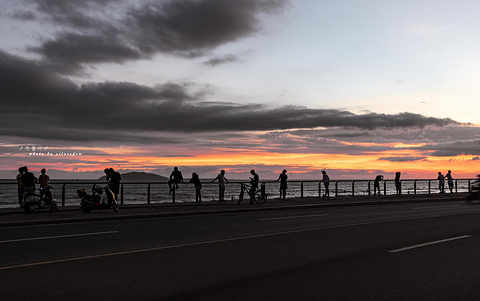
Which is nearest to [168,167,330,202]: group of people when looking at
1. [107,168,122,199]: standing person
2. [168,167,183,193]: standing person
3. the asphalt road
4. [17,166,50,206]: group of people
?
[168,167,183,193]: standing person

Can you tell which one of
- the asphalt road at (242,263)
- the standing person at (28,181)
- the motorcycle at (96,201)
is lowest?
the asphalt road at (242,263)

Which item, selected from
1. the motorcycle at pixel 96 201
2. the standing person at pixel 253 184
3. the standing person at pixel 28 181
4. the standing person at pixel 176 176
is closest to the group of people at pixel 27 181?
the standing person at pixel 28 181

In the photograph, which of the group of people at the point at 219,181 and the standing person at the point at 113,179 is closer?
the standing person at the point at 113,179

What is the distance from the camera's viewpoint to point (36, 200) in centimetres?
1897

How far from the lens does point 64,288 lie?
19.8 feet

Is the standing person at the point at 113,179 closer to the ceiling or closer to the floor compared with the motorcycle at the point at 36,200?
closer to the ceiling

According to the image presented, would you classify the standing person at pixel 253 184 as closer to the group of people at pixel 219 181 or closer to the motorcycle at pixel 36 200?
the group of people at pixel 219 181

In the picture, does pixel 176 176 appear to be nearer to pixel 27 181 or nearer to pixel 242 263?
pixel 27 181

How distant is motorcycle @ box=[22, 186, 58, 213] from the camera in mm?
18786

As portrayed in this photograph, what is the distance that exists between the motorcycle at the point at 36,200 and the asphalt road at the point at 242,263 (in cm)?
616

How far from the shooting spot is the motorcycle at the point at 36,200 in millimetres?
18786

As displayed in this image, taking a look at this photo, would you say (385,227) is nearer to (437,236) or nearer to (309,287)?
(437,236)

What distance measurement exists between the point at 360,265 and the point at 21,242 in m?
7.50

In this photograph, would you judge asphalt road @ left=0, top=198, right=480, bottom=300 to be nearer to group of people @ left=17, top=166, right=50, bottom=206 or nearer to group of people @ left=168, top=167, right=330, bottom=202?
group of people @ left=17, top=166, right=50, bottom=206
